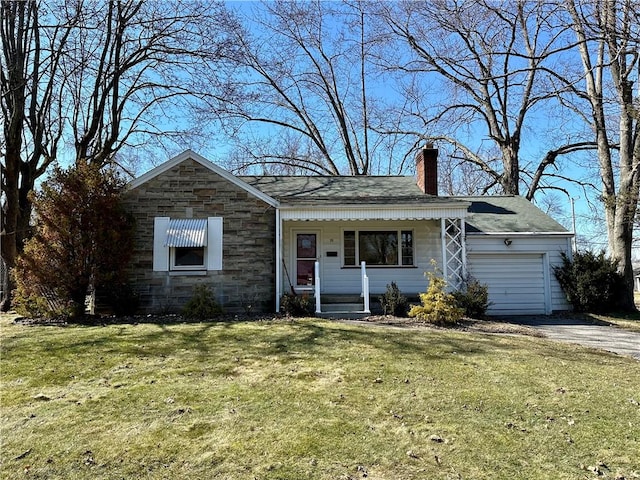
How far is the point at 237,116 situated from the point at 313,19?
8055 mm

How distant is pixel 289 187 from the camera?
15.6 m

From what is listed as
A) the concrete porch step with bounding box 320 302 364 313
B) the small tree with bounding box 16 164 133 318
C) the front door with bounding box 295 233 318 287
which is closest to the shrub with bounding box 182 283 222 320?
the small tree with bounding box 16 164 133 318

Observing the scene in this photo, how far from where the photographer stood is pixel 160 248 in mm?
12203

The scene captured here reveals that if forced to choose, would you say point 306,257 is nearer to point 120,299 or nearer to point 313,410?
point 120,299

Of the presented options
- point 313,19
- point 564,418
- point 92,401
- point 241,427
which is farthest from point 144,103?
point 564,418

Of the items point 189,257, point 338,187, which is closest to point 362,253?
point 338,187

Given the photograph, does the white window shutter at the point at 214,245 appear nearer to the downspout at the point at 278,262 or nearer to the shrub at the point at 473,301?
the downspout at the point at 278,262

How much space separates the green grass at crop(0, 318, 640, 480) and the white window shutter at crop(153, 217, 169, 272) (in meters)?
4.25

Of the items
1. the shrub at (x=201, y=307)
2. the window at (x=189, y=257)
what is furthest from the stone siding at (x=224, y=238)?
the shrub at (x=201, y=307)

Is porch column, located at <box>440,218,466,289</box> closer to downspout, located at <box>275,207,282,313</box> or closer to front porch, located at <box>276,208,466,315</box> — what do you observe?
front porch, located at <box>276,208,466,315</box>

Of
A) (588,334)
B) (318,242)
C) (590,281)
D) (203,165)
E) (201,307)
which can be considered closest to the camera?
(588,334)

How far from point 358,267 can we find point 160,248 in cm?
595

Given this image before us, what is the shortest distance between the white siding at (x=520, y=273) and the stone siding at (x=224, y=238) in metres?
6.62

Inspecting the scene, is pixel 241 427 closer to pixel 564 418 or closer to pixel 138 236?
pixel 564 418
